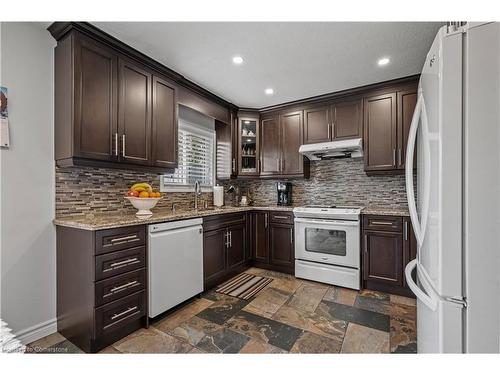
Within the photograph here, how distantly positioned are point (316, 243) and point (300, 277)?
50 cm

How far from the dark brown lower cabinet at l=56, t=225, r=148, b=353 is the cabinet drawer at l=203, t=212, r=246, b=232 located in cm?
80

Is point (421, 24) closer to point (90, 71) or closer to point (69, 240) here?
point (90, 71)

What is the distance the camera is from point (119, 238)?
172cm

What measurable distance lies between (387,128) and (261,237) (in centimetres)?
212

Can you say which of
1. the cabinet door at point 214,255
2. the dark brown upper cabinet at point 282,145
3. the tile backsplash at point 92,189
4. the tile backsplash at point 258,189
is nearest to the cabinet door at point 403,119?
the tile backsplash at point 258,189

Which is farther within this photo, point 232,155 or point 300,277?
point 232,155

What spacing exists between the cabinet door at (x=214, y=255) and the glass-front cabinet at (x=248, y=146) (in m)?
1.15

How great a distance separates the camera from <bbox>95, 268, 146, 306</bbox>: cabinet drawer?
1615 mm

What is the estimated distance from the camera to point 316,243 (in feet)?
9.59

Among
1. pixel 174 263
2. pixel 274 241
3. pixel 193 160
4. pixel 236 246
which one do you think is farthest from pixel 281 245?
pixel 193 160

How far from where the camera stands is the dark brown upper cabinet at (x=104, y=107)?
5.82 ft

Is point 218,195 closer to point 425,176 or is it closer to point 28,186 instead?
point 28,186

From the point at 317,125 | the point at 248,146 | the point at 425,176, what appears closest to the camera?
the point at 425,176
